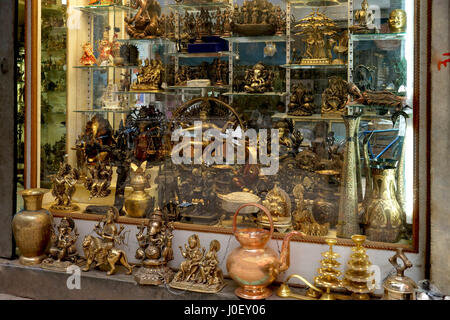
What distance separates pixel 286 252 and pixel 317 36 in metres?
1.68

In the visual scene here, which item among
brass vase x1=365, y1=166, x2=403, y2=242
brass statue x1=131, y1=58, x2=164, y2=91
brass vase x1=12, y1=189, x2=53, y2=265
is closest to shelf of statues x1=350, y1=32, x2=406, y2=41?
brass vase x1=365, y1=166, x2=403, y2=242

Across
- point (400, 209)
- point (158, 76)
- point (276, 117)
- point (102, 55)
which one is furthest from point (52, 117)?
point (400, 209)

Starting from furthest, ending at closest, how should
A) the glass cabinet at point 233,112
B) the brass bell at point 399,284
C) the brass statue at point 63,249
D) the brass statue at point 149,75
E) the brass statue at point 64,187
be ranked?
1. the brass statue at point 64,187
2. the brass statue at point 149,75
3. the brass statue at point 63,249
4. the glass cabinet at point 233,112
5. the brass bell at point 399,284

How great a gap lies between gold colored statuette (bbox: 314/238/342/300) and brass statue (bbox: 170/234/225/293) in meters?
0.70

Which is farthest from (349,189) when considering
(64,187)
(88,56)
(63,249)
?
(88,56)

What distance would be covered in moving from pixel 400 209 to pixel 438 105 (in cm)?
77

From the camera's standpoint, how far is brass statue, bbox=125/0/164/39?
3.94 meters

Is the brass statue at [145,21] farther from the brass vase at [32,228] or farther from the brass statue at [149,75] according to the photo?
the brass vase at [32,228]

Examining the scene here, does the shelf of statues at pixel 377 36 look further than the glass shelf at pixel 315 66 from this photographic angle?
No

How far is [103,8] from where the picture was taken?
4.17m

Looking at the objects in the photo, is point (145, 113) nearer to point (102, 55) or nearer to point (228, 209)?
point (102, 55)

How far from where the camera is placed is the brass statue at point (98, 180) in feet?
13.4

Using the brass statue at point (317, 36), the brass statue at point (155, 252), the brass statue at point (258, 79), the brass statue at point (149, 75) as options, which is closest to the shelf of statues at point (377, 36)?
the brass statue at point (317, 36)

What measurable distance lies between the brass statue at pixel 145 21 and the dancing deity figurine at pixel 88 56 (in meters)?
0.39
